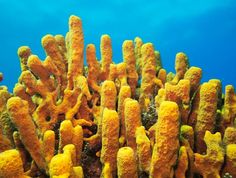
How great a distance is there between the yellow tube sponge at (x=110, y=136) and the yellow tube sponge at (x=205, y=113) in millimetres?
856

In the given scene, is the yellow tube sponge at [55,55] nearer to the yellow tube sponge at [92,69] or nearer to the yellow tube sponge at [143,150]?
the yellow tube sponge at [92,69]

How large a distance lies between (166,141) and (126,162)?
0.35 m

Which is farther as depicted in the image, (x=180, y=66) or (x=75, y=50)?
(x=180, y=66)

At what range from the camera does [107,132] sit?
7.74 feet

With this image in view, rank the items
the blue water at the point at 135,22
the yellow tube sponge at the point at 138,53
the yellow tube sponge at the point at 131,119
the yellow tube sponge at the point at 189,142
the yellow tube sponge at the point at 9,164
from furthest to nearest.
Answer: the blue water at the point at 135,22 < the yellow tube sponge at the point at 138,53 < the yellow tube sponge at the point at 189,142 < the yellow tube sponge at the point at 131,119 < the yellow tube sponge at the point at 9,164

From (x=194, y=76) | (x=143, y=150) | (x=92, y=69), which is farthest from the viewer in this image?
(x=92, y=69)

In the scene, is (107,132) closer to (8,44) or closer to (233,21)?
(233,21)

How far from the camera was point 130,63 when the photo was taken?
3.56 meters

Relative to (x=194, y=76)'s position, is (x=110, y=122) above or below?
below

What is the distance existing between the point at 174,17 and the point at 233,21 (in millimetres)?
19318

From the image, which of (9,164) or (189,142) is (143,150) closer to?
(189,142)

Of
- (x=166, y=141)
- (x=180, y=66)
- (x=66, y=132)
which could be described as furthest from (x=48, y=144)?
(x=180, y=66)

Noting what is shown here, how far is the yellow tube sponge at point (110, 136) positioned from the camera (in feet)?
7.59

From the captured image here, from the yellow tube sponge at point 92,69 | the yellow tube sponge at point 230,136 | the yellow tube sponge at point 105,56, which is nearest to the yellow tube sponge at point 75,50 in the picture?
the yellow tube sponge at point 92,69
